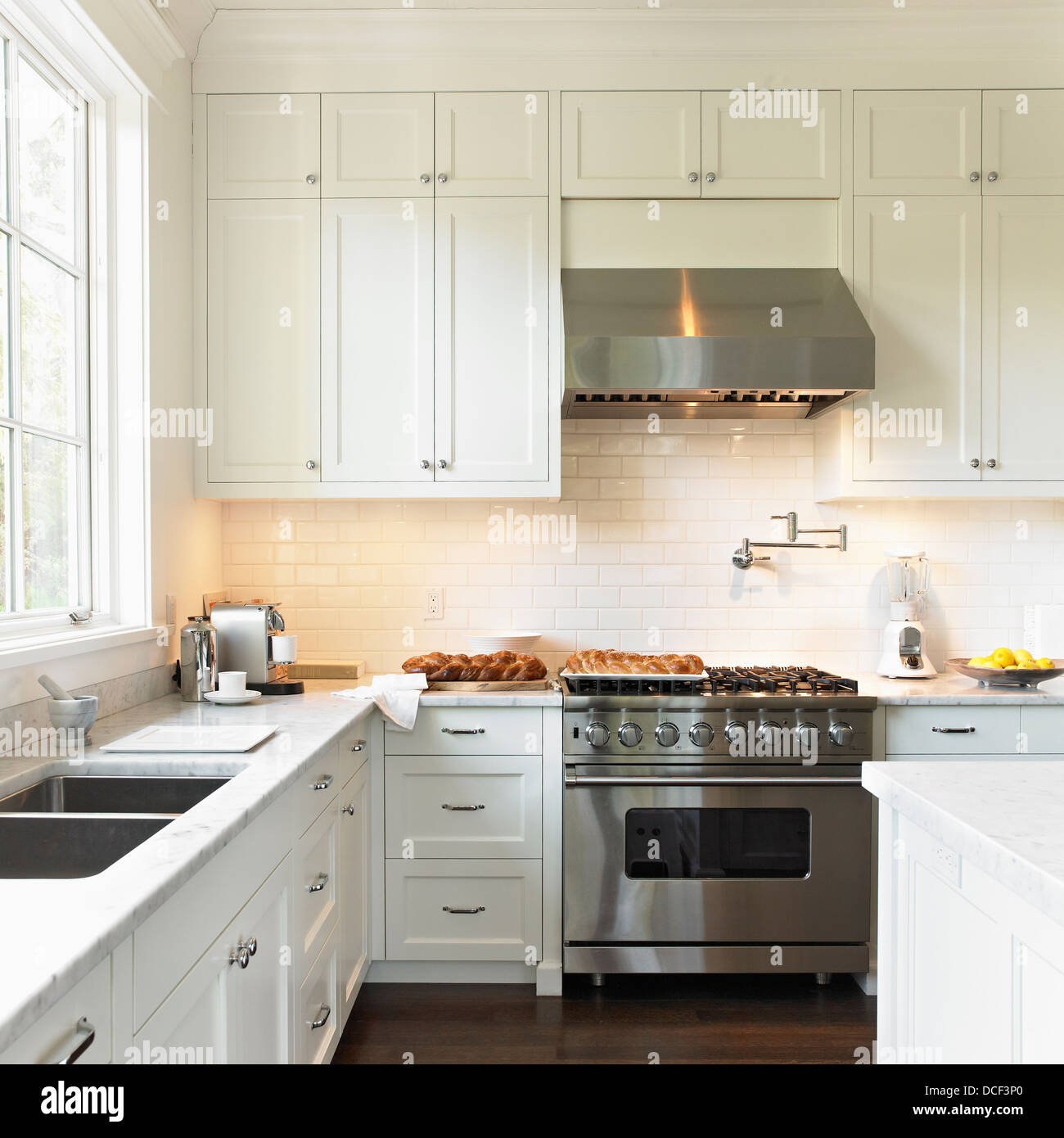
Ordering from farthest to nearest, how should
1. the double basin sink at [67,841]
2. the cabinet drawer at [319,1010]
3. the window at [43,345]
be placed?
the window at [43,345], the cabinet drawer at [319,1010], the double basin sink at [67,841]

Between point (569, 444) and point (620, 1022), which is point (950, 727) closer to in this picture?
point (620, 1022)

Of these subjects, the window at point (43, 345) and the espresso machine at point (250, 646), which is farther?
the espresso machine at point (250, 646)

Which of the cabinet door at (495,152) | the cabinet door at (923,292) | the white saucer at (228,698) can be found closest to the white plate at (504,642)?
the white saucer at (228,698)

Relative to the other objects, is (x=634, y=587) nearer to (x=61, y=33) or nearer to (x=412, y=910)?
(x=412, y=910)

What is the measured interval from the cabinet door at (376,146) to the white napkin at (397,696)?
1.65m

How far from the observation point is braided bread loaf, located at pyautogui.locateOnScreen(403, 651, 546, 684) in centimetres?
288

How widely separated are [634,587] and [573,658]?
488 mm

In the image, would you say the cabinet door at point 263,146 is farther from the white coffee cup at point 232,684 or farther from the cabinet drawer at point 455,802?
the cabinet drawer at point 455,802

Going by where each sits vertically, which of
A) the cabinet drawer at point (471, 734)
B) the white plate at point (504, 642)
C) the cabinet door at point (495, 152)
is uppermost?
the cabinet door at point (495, 152)

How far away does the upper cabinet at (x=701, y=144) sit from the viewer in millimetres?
2955

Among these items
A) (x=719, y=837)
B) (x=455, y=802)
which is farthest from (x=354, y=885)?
(x=719, y=837)

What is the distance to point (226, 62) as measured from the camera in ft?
9.63

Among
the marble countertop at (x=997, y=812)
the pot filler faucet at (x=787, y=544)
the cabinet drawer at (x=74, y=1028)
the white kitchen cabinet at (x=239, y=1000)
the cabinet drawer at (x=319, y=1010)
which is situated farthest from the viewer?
the pot filler faucet at (x=787, y=544)
